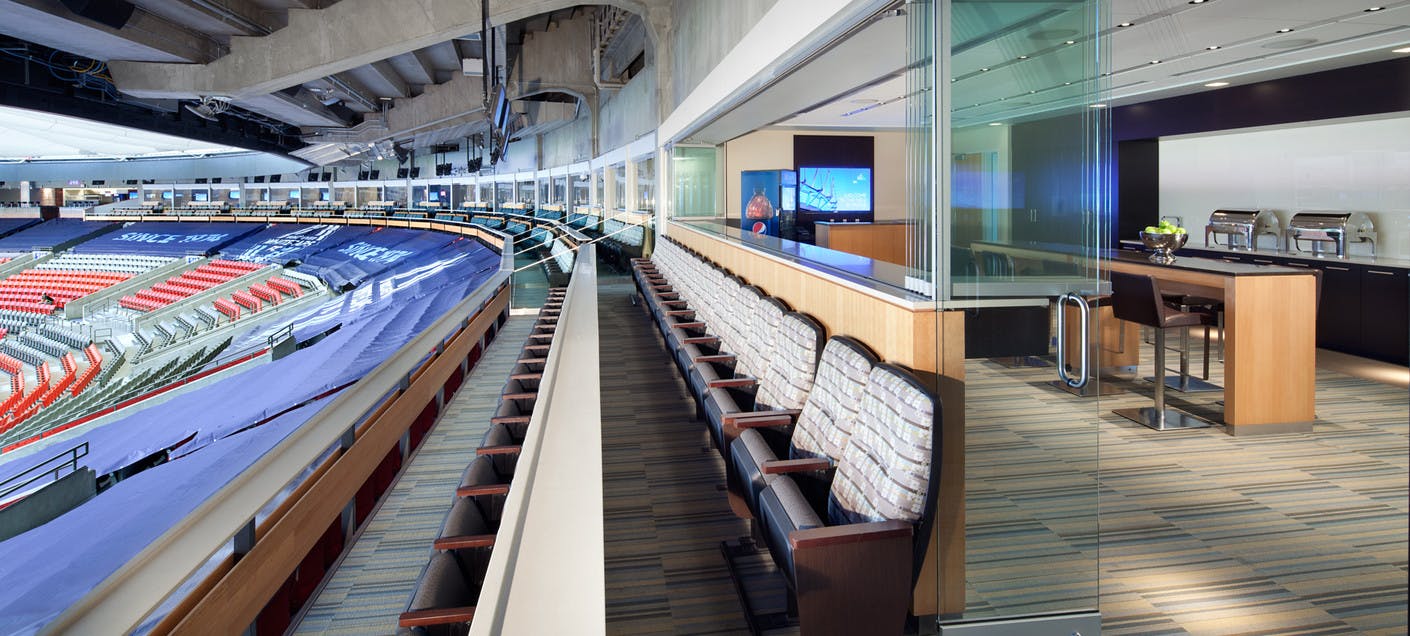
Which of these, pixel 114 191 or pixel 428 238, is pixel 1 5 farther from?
pixel 114 191

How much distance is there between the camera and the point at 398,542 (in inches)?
104

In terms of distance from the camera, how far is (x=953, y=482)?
2.28m

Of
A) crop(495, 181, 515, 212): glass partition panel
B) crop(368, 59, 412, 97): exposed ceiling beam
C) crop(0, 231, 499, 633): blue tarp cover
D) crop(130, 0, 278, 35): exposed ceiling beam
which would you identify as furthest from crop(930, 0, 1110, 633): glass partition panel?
crop(495, 181, 515, 212): glass partition panel

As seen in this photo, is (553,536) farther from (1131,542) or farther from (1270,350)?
(1270,350)

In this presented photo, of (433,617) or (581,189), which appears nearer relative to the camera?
(433,617)

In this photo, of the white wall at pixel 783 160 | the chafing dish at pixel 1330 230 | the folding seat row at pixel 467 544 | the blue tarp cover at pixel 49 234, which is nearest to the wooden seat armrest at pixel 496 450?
the folding seat row at pixel 467 544

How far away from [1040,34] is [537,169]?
74.8 feet

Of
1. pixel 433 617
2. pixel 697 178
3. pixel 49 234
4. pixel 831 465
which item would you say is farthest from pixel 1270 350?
pixel 49 234

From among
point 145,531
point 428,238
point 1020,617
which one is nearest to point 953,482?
point 1020,617

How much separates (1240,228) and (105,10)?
412 inches

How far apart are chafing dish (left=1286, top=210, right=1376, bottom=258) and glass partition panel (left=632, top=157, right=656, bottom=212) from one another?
678 cm

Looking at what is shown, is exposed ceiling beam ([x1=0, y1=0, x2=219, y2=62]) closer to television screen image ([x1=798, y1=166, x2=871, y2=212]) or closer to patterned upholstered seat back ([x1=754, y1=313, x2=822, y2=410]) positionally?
patterned upholstered seat back ([x1=754, y1=313, x2=822, y2=410])

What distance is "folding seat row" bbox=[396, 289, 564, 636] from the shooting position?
143cm

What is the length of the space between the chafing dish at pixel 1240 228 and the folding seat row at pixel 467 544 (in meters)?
7.32
